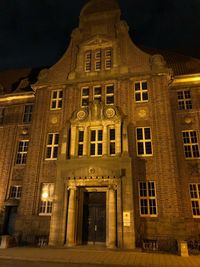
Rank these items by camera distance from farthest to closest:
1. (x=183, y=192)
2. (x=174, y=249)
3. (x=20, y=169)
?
(x=20, y=169) → (x=183, y=192) → (x=174, y=249)

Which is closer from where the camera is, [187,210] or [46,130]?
[187,210]

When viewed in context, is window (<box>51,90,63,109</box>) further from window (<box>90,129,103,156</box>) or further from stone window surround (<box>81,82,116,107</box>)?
window (<box>90,129,103,156</box>)

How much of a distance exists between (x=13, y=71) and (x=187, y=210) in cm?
2555

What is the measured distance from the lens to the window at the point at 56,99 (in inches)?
763

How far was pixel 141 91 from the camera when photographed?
18.0m

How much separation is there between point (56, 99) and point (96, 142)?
6.28 m

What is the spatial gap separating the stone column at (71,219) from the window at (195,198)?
8.19 meters

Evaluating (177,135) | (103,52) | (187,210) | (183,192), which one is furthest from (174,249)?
(103,52)

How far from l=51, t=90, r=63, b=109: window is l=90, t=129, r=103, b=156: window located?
4.66m

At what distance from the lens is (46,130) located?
18.5 meters

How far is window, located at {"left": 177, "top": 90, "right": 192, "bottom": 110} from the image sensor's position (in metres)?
18.5

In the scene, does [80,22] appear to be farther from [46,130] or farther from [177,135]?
[177,135]

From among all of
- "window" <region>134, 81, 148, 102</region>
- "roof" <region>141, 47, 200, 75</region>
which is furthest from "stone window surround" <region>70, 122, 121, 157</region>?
"roof" <region>141, 47, 200, 75</region>

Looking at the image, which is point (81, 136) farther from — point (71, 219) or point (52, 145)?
point (71, 219)
